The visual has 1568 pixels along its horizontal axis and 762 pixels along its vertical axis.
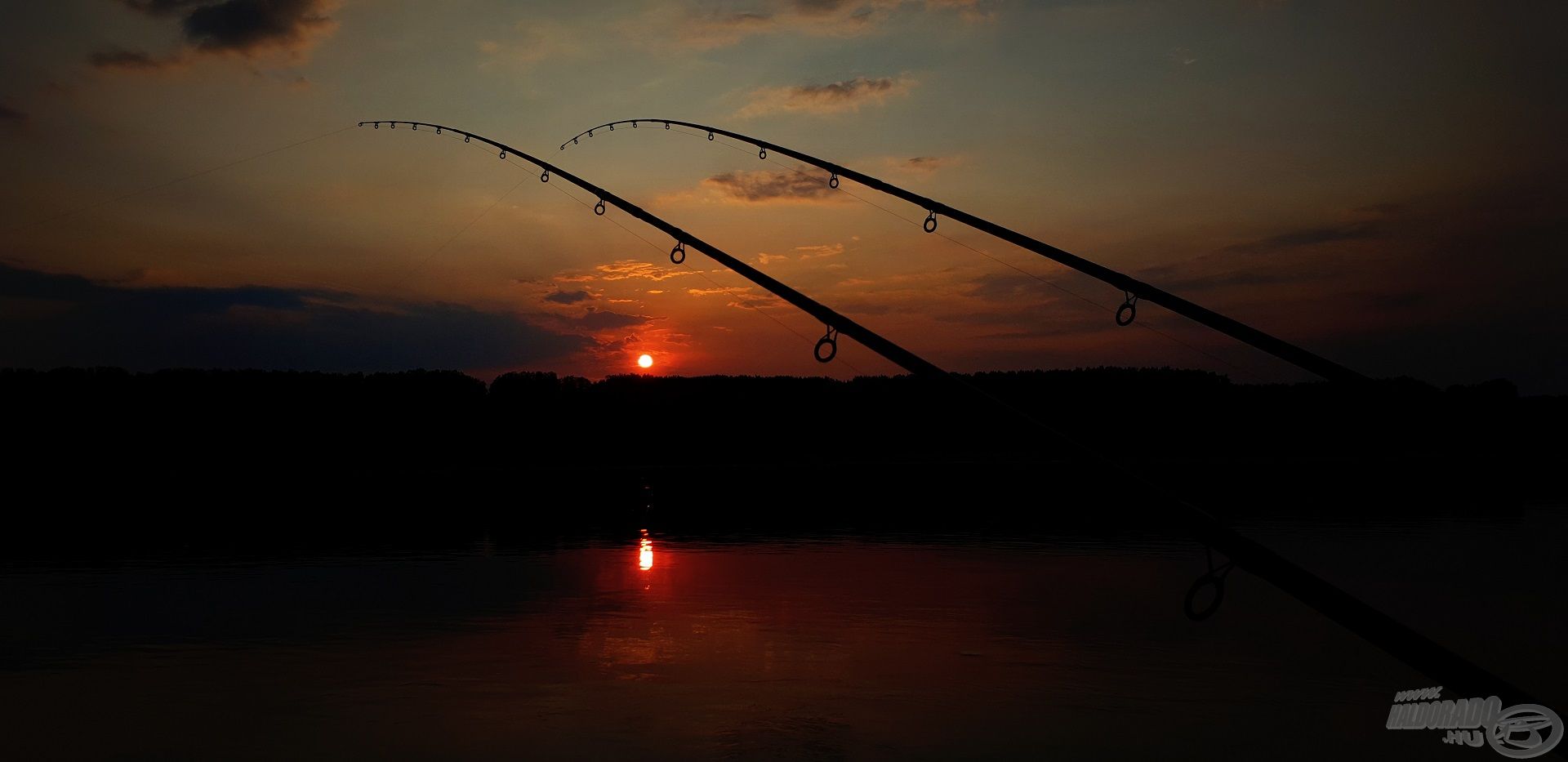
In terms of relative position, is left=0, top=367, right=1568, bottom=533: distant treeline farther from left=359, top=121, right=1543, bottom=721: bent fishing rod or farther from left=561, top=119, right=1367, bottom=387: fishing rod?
left=359, top=121, right=1543, bottom=721: bent fishing rod

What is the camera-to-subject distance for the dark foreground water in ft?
35.1

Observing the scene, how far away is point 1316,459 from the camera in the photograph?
301 ft

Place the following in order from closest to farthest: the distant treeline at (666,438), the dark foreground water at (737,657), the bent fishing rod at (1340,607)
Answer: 1. the bent fishing rod at (1340,607)
2. the dark foreground water at (737,657)
3. the distant treeline at (666,438)

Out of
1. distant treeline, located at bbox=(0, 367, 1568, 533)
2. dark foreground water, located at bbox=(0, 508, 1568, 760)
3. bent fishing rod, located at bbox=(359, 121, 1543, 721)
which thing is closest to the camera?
bent fishing rod, located at bbox=(359, 121, 1543, 721)

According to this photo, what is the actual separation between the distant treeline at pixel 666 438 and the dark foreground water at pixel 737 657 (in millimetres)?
25383

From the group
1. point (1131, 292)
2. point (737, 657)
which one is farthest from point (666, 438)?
point (1131, 292)
